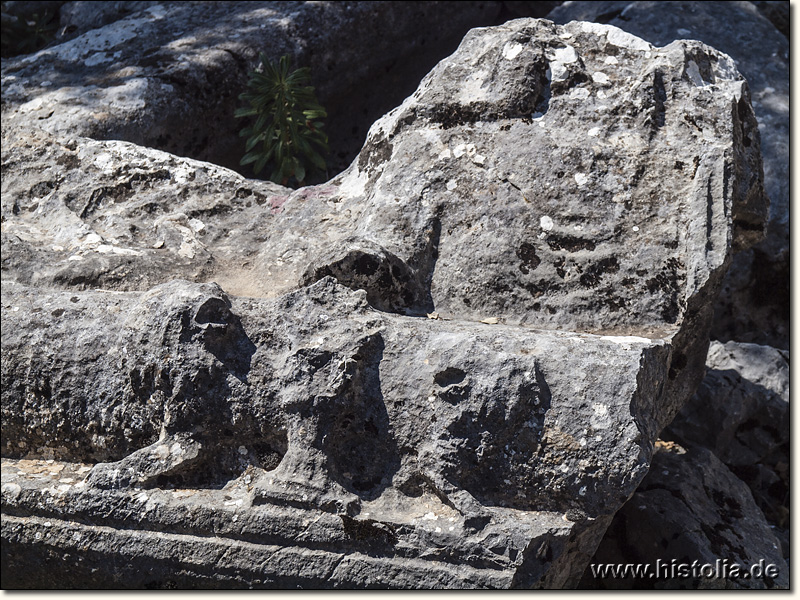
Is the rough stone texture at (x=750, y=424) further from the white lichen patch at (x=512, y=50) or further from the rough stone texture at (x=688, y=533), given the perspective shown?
the white lichen patch at (x=512, y=50)

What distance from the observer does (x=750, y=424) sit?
11.9 ft


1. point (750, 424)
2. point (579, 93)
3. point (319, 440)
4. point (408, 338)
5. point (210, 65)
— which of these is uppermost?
point (579, 93)

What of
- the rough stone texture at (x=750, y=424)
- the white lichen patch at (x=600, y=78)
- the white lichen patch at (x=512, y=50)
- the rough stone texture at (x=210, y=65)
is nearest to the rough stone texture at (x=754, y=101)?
the rough stone texture at (x=750, y=424)

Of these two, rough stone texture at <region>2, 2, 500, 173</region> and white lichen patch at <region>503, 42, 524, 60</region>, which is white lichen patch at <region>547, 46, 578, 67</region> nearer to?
white lichen patch at <region>503, 42, 524, 60</region>

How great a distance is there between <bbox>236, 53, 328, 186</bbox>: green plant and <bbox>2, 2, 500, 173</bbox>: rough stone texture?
359 mm

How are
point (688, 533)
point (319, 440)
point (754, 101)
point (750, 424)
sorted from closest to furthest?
point (319, 440), point (688, 533), point (750, 424), point (754, 101)

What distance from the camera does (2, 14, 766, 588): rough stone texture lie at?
221 centimetres

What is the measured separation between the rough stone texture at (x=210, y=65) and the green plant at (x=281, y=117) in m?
0.36

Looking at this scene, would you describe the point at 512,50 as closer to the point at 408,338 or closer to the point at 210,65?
the point at 408,338

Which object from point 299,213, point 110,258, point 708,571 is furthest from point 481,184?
point 708,571

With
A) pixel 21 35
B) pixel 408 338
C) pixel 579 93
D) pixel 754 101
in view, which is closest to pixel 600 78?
pixel 579 93

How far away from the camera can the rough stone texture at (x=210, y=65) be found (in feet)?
13.3

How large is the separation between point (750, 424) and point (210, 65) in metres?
3.10

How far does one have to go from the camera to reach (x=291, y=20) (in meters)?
4.84
